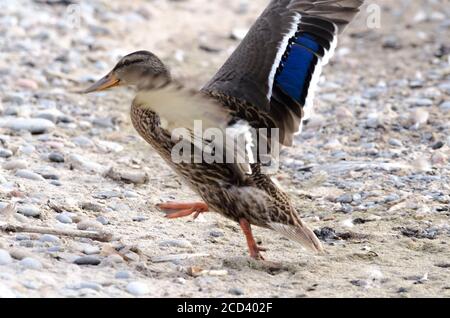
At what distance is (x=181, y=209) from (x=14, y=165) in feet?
4.16

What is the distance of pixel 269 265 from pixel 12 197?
1694 millimetres

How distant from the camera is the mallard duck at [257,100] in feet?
19.1

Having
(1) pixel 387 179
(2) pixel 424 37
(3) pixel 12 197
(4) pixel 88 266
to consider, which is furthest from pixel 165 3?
(4) pixel 88 266

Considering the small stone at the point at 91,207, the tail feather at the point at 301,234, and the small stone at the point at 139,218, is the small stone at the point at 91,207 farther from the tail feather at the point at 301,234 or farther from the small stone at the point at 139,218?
the tail feather at the point at 301,234

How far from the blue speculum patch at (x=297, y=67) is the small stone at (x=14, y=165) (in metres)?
1.97

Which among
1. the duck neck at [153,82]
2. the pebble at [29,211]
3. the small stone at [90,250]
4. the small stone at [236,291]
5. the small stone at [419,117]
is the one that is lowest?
the small stone at [236,291]

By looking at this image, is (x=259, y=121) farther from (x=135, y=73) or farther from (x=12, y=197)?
(x=12, y=197)

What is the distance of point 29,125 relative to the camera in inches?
314

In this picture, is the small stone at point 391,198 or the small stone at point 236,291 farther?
the small stone at point 391,198

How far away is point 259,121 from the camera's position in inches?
232

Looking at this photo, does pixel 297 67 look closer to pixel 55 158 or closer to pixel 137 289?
pixel 137 289

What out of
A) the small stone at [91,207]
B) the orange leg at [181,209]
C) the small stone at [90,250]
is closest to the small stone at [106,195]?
the small stone at [91,207]

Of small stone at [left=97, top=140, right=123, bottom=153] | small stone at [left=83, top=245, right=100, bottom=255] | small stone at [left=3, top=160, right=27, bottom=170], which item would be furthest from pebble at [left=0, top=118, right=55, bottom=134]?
small stone at [left=83, top=245, right=100, bottom=255]

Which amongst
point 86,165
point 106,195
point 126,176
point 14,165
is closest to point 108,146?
point 86,165
